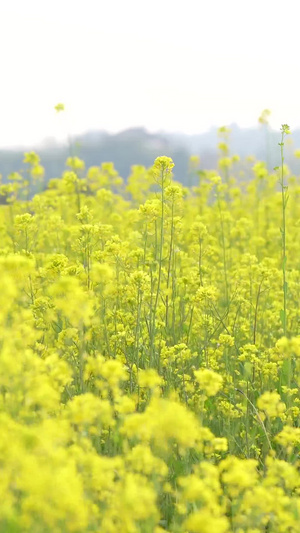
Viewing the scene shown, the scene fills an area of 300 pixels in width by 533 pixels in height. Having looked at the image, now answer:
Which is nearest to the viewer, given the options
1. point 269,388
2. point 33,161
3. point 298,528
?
point 298,528

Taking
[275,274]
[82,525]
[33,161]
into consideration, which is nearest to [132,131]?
[33,161]

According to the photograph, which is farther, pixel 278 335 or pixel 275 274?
pixel 275 274

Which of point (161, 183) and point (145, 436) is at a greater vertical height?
point (161, 183)

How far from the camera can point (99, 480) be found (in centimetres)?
192

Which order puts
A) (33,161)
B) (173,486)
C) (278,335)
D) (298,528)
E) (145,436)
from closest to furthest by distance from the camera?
(145,436), (298,528), (173,486), (278,335), (33,161)

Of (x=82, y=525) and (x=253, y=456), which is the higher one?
(x=82, y=525)

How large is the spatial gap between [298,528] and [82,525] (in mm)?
901

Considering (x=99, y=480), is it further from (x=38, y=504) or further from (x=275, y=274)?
(x=275, y=274)

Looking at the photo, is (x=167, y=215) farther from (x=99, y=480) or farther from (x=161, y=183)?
(x=99, y=480)

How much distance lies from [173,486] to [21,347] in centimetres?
127

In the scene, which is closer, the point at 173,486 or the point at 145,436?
the point at 145,436

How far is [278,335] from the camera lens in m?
5.12

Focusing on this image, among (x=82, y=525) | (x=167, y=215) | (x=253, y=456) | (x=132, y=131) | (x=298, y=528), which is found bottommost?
(x=253, y=456)

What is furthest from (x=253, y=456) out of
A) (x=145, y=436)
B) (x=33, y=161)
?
(x=33, y=161)
